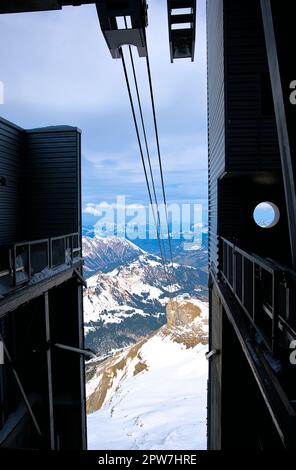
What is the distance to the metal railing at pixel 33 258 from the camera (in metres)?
6.56

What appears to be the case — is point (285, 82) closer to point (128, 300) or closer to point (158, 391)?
point (158, 391)

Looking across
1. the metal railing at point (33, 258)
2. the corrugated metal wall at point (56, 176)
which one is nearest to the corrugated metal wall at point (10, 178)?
the corrugated metal wall at point (56, 176)

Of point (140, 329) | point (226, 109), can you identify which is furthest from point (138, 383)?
point (140, 329)

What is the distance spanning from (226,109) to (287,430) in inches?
330

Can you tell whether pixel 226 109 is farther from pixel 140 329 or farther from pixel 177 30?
pixel 140 329

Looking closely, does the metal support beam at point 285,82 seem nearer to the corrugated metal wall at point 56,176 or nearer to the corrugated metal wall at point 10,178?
the corrugated metal wall at point 56,176

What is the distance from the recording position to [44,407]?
9.07 m

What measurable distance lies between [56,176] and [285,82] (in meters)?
11.0

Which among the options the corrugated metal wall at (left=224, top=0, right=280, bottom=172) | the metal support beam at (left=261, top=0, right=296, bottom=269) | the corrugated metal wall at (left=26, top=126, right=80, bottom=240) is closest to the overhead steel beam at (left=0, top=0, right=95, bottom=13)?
the metal support beam at (left=261, top=0, right=296, bottom=269)

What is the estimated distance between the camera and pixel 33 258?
26.0 ft

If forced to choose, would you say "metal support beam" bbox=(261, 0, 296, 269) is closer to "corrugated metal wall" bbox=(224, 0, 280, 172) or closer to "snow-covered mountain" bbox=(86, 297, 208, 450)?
"corrugated metal wall" bbox=(224, 0, 280, 172)

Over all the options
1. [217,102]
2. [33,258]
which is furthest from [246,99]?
[33,258]
